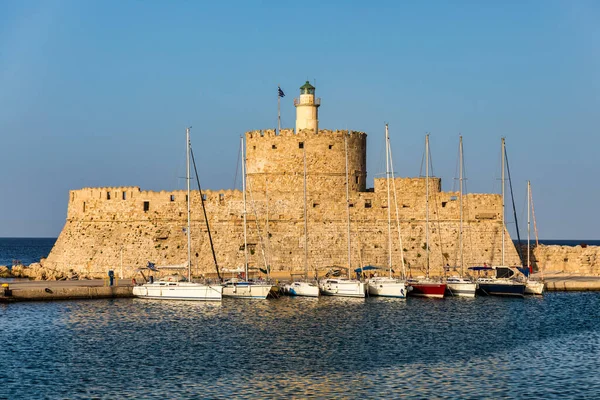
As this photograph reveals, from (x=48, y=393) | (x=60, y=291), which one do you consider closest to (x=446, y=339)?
(x=48, y=393)

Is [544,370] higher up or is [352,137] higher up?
[352,137]

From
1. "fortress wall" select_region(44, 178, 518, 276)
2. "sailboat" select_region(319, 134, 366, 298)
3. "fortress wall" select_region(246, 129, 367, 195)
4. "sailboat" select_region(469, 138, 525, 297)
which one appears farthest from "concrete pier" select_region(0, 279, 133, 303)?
"sailboat" select_region(469, 138, 525, 297)

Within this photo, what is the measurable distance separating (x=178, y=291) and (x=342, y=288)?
6.54 m

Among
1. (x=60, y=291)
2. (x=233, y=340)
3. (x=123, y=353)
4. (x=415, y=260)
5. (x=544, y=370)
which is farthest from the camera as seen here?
(x=415, y=260)

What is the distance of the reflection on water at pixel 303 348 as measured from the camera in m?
22.2

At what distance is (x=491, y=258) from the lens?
42.7 meters

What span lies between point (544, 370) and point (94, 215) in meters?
25.3

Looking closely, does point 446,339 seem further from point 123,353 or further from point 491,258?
point 491,258

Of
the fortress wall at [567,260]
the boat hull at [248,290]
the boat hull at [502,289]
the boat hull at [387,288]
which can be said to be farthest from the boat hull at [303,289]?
Result: the fortress wall at [567,260]

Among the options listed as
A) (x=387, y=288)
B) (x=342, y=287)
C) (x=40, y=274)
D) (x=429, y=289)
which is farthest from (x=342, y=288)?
(x=40, y=274)

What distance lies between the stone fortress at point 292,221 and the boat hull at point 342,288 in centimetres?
371

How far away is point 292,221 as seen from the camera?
42.6m

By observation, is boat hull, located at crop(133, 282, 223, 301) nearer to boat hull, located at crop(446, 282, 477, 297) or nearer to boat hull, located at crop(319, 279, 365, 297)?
boat hull, located at crop(319, 279, 365, 297)

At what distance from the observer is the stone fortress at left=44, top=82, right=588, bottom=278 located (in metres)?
42.0
